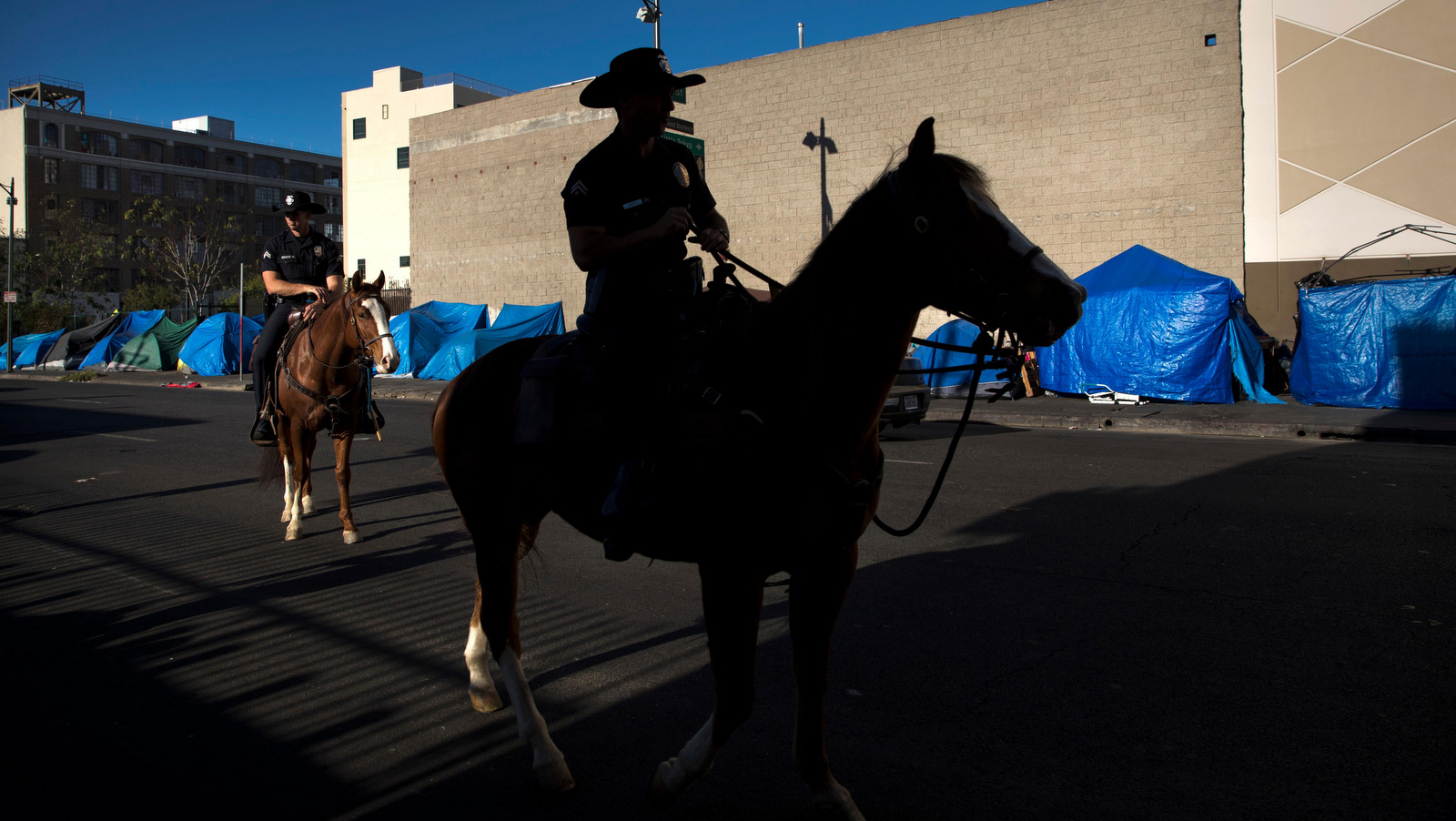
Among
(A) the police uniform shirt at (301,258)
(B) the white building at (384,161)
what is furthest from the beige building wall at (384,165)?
(A) the police uniform shirt at (301,258)

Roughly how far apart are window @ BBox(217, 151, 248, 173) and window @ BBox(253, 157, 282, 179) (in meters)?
0.97

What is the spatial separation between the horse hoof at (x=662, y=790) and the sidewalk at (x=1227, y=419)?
1213cm

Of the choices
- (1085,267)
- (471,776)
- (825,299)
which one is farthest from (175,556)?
(1085,267)

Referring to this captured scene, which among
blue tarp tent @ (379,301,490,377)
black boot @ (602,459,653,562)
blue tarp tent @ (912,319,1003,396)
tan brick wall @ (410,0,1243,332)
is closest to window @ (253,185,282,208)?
tan brick wall @ (410,0,1243,332)

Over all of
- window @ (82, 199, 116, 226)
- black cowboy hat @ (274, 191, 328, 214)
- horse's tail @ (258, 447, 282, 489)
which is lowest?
horse's tail @ (258, 447, 282, 489)

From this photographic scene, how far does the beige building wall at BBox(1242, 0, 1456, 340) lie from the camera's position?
58.7 ft

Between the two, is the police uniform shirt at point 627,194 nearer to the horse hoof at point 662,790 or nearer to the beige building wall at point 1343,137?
the horse hoof at point 662,790

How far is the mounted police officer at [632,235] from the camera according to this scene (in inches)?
116

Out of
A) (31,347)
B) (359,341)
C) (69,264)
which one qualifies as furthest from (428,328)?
(69,264)

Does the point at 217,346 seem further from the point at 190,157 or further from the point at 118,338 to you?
the point at 190,157

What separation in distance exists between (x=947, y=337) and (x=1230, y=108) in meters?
8.07

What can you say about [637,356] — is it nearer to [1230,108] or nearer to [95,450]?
[95,450]

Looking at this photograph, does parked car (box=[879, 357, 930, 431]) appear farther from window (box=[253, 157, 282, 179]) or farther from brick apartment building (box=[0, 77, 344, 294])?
window (box=[253, 157, 282, 179])

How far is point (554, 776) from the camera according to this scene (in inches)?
123
